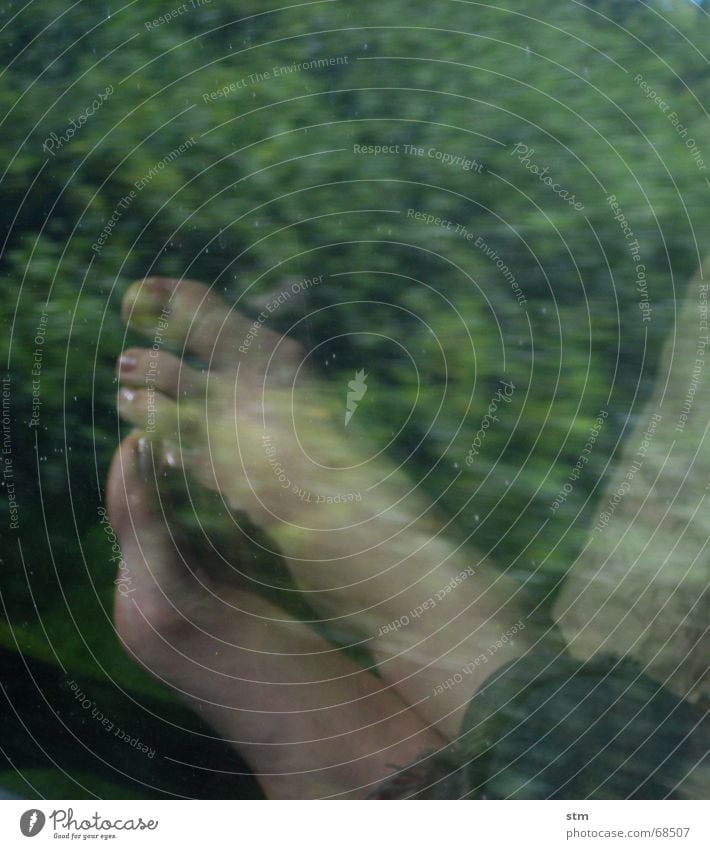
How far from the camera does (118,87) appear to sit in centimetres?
164

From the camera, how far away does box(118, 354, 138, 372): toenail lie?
165 centimetres

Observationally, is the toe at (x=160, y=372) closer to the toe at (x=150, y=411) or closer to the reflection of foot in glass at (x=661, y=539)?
the toe at (x=150, y=411)

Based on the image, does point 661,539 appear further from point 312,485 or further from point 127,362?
point 127,362

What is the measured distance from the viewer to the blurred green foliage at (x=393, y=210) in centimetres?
157

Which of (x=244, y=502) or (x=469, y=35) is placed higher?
(x=469, y=35)

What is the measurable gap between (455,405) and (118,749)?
94cm

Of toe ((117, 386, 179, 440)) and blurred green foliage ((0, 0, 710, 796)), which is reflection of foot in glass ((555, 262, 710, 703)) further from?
toe ((117, 386, 179, 440))

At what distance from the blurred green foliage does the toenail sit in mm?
18

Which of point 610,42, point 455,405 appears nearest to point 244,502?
point 455,405

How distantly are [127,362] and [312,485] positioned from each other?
412 mm

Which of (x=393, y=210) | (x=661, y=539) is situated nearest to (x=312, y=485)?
(x=393, y=210)
